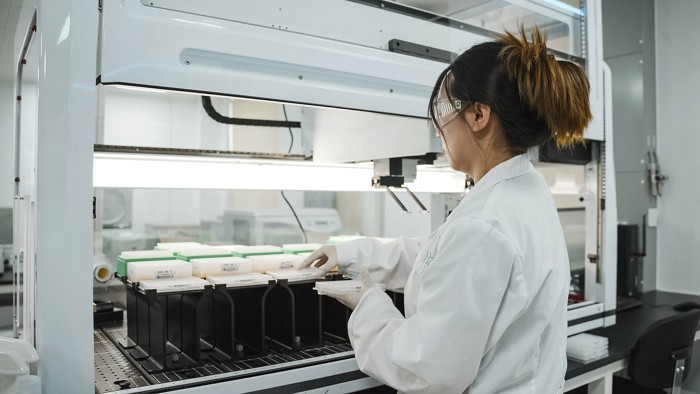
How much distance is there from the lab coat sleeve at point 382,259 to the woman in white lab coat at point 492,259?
1.38ft

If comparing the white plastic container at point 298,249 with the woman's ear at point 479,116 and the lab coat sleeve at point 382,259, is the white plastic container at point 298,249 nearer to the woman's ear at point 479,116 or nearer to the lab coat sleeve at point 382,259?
the lab coat sleeve at point 382,259

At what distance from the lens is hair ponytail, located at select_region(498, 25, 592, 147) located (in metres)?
0.97

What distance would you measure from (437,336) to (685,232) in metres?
2.73

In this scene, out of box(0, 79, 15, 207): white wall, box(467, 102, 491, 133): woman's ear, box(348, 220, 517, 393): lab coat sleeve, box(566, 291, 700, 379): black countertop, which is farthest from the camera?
box(0, 79, 15, 207): white wall

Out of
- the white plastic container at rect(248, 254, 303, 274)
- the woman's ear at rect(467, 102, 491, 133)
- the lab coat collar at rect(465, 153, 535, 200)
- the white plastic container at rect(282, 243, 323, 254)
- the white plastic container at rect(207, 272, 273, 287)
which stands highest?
the woman's ear at rect(467, 102, 491, 133)

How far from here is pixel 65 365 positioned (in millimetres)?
968

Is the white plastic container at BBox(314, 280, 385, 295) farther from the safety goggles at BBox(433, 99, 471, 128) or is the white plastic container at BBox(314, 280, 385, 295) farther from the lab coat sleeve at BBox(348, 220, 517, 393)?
the safety goggles at BBox(433, 99, 471, 128)

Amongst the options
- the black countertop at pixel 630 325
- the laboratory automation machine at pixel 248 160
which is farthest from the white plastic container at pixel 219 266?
the black countertop at pixel 630 325

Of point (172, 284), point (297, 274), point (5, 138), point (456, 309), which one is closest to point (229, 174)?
point (297, 274)

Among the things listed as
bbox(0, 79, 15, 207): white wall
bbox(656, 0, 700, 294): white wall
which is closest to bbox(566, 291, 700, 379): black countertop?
bbox(656, 0, 700, 294): white wall

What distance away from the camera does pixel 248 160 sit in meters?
1.82

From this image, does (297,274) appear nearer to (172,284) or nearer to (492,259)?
(172,284)

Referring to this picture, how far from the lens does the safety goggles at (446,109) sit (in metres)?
1.05

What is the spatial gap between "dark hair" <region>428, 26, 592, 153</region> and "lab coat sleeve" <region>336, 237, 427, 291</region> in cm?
61
